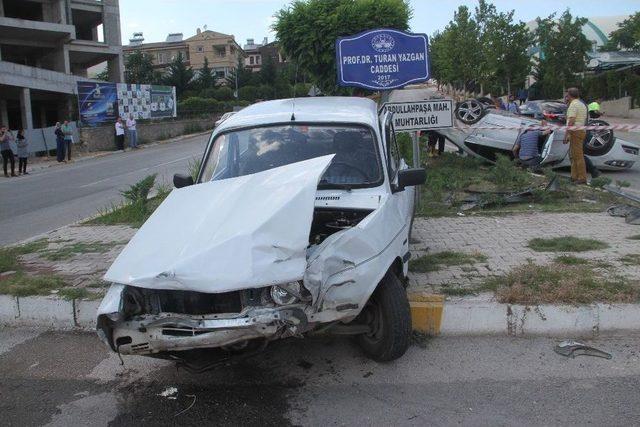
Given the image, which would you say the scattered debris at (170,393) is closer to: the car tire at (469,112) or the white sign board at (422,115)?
the white sign board at (422,115)

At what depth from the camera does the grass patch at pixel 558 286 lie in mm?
5020

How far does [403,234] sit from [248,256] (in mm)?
1906

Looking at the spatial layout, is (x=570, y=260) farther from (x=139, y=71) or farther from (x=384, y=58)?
(x=139, y=71)

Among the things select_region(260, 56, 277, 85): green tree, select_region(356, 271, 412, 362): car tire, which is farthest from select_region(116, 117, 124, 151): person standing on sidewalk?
select_region(260, 56, 277, 85): green tree

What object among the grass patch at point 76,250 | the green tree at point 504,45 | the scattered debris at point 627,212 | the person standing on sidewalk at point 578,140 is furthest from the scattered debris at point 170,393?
the green tree at point 504,45

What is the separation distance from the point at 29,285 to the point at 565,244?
229 inches

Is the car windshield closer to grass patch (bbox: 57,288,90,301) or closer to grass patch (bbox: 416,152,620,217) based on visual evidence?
grass patch (bbox: 57,288,90,301)

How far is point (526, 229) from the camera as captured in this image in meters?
7.69

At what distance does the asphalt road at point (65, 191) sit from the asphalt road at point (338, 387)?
6.10 meters

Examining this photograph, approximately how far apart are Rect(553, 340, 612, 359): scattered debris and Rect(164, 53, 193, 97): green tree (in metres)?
65.8

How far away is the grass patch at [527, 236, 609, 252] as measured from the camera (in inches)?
259

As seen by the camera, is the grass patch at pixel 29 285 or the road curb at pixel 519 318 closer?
the road curb at pixel 519 318

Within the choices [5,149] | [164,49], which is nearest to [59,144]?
[5,149]

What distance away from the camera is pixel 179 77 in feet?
220
